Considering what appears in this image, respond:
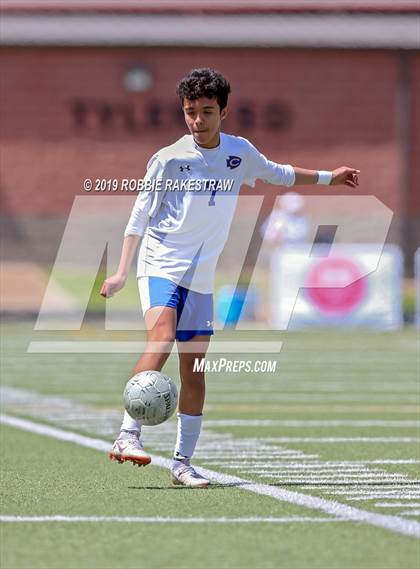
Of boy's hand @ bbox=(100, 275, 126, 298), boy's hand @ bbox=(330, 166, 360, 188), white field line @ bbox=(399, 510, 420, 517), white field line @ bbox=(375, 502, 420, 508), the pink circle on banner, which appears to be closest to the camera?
white field line @ bbox=(399, 510, 420, 517)

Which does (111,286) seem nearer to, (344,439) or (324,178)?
(324,178)

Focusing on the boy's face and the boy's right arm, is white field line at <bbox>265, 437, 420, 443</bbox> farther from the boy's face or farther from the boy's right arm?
the boy's face

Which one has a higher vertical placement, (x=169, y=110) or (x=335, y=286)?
(x=335, y=286)

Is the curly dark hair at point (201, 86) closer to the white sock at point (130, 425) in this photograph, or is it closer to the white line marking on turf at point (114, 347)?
the white sock at point (130, 425)

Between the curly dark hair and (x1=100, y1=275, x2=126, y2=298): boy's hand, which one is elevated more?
the curly dark hair

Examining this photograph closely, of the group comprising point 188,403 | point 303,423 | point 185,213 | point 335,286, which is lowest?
point 335,286

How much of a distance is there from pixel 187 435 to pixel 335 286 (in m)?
15.9

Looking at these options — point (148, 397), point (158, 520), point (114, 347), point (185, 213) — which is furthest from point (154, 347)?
point (114, 347)

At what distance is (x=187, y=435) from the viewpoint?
8008 mm

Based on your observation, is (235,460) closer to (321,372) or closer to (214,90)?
(214,90)

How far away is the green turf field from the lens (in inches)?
225

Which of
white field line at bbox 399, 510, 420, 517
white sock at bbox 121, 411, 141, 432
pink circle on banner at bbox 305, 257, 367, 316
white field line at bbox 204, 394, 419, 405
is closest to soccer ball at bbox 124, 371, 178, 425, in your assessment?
white sock at bbox 121, 411, 141, 432

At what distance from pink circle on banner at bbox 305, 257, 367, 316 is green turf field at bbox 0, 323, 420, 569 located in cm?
711

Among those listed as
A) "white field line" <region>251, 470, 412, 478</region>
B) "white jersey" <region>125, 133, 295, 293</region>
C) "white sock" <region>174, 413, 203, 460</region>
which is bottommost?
"white field line" <region>251, 470, 412, 478</region>
